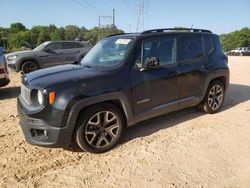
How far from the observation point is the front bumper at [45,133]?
3635 mm

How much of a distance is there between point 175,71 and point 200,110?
1.53 metres

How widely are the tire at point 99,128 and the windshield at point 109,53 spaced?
812 mm

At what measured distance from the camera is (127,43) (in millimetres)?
4504

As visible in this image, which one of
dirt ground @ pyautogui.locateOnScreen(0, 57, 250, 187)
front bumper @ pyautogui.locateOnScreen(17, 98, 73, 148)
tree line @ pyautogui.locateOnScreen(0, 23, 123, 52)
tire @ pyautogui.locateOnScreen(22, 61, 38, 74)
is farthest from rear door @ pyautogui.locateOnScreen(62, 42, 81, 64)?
tree line @ pyautogui.locateOnScreen(0, 23, 123, 52)

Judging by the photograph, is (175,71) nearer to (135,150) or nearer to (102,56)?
(102,56)

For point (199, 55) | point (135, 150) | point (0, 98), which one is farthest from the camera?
point (0, 98)

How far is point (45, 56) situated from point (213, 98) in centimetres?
854

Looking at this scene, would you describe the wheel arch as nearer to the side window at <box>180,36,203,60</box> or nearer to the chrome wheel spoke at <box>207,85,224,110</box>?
the side window at <box>180,36,203,60</box>

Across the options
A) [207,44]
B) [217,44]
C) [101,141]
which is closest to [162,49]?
[207,44]

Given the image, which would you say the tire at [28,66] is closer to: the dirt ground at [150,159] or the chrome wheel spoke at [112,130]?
the dirt ground at [150,159]

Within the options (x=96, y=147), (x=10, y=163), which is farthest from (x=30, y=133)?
(x=96, y=147)

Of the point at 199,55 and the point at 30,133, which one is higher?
the point at 199,55

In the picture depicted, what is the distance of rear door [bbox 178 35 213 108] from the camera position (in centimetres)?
504

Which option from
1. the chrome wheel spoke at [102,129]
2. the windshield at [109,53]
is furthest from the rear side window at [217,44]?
the chrome wheel spoke at [102,129]
